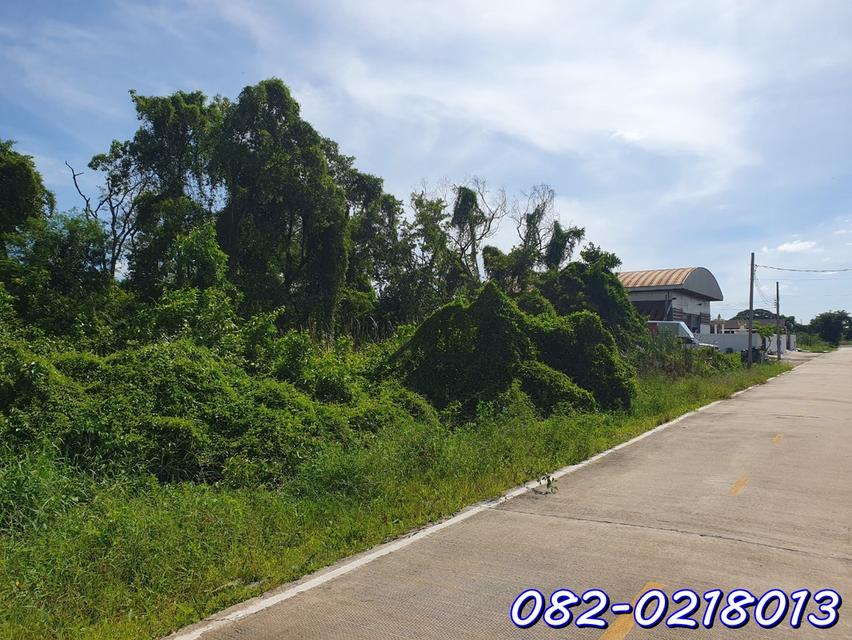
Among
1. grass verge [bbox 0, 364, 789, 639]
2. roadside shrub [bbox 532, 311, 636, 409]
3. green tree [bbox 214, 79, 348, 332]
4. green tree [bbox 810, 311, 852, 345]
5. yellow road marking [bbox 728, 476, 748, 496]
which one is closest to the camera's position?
grass verge [bbox 0, 364, 789, 639]

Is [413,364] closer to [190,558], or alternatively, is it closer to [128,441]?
[128,441]

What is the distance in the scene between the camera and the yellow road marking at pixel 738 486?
8.29 meters

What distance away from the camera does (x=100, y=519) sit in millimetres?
6121

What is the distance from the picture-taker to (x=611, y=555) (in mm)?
5883

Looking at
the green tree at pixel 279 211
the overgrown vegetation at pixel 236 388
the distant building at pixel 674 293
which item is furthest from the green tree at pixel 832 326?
the green tree at pixel 279 211

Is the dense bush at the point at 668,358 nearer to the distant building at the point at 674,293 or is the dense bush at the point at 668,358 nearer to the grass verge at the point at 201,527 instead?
the grass verge at the point at 201,527

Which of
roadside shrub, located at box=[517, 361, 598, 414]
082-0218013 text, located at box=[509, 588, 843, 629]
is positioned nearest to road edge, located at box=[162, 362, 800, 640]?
082-0218013 text, located at box=[509, 588, 843, 629]

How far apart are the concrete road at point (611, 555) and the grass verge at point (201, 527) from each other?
435 mm

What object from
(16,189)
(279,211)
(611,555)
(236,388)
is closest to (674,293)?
(279,211)

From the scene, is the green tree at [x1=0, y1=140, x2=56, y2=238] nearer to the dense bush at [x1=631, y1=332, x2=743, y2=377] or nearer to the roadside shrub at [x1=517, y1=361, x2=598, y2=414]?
the roadside shrub at [x1=517, y1=361, x2=598, y2=414]

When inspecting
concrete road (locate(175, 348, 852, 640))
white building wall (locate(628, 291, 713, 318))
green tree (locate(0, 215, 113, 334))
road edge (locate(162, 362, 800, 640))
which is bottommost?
road edge (locate(162, 362, 800, 640))

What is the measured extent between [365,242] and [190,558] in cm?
3128

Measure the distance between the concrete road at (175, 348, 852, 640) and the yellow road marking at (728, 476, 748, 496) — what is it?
3 cm

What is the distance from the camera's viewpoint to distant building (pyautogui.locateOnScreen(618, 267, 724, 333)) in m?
53.4
